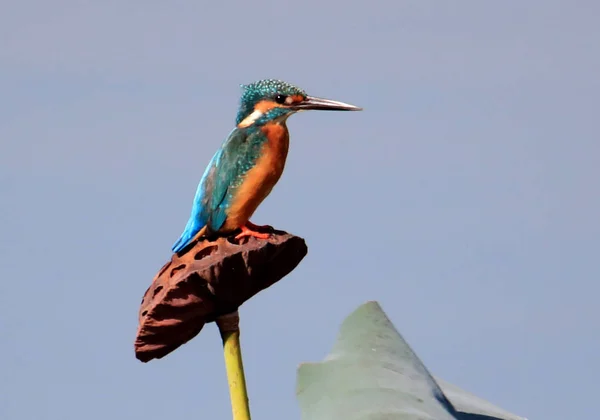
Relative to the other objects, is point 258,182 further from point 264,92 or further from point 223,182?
point 264,92

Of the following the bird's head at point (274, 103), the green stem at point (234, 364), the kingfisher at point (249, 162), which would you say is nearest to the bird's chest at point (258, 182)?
the kingfisher at point (249, 162)

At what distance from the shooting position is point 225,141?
11.0 meters

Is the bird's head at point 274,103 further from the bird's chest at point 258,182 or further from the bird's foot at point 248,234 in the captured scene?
the bird's foot at point 248,234

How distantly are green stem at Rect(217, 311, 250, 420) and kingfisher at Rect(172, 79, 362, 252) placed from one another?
0.36 m

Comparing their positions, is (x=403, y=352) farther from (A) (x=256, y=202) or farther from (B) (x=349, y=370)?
(A) (x=256, y=202)

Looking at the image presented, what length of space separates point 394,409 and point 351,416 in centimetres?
19

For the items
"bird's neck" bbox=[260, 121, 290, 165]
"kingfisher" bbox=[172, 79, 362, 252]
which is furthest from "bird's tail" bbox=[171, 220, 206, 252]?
"bird's neck" bbox=[260, 121, 290, 165]

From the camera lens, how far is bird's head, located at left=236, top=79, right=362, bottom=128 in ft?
36.0

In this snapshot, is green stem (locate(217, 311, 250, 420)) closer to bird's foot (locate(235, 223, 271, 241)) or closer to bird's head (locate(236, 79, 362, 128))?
bird's foot (locate(235, 223, 271, 241))

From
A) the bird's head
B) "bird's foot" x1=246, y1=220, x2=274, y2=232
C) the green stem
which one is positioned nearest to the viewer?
the green stem

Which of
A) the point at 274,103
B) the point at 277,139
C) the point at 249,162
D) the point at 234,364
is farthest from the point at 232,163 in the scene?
the point at 234,364

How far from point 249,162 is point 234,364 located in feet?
2.86

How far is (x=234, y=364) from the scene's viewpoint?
35.2 feet

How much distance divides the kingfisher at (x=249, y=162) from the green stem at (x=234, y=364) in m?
0.36
